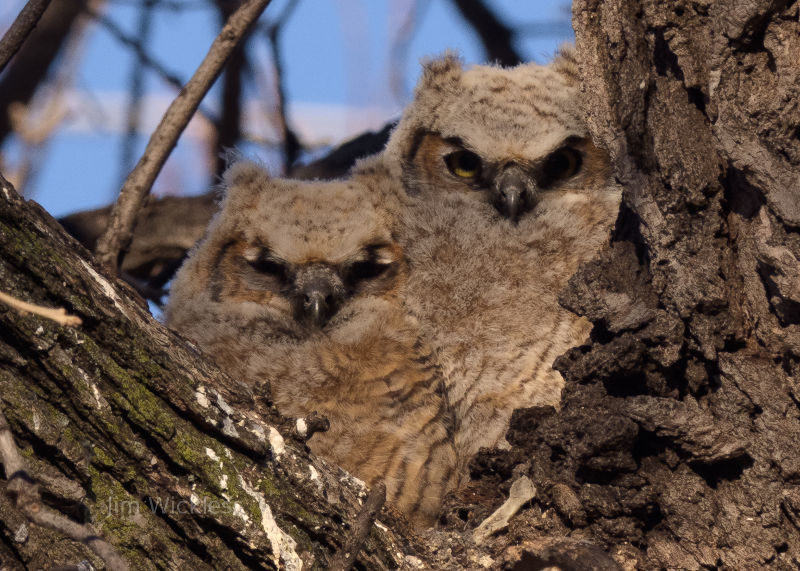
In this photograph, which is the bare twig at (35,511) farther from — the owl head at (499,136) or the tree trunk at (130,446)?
the owl head at (499,136)

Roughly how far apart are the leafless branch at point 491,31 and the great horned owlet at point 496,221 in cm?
54

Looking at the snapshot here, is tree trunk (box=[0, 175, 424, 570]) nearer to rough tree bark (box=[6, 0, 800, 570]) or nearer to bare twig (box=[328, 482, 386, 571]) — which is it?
rough tree bark (box=[6, 0, 800, 570])

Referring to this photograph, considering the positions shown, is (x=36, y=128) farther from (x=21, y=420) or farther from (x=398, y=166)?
(x=21, y=420)

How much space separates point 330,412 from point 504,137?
147 centimetres

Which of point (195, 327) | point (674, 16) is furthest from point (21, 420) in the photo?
point (674, 16)

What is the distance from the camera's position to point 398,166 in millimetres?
3527

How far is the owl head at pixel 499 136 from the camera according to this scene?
11.3ft

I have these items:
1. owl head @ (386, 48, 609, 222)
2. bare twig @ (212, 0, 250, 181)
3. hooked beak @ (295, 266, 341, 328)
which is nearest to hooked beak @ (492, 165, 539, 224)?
owl head @ (386, 48, 609, 222)

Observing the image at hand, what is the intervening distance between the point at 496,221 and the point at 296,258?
68cm

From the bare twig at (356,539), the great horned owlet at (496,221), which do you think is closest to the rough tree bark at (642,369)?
the bare twig at (356,539)

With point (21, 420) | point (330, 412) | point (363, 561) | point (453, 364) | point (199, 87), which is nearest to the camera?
point (21, 420)

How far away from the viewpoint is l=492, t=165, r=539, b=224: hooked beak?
128 inches

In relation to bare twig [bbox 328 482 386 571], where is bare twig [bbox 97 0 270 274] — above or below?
above

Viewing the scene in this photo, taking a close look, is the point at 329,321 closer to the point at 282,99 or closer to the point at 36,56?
the point at 282,99
